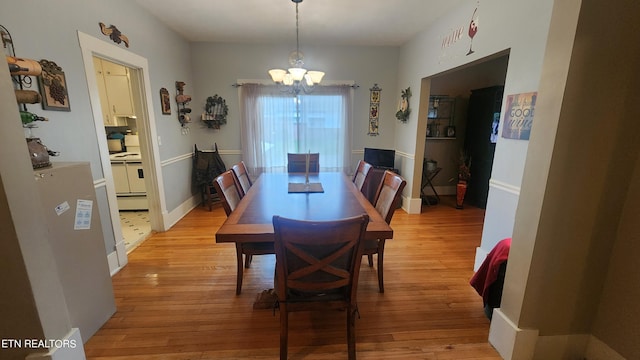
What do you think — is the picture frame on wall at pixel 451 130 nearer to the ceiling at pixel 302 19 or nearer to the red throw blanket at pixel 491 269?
the ceiling at pixel 302 19

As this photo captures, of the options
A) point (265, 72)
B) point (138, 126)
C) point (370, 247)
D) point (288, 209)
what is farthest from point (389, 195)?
point (265, 72)

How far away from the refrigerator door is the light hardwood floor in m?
0.19

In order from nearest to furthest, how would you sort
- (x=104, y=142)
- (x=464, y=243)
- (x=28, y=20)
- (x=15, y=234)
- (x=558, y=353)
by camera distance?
(x=15, y=234)
(x=558, y=353)
(x=28, y=20)
(x=104, y=142)
(x=464, y=243)

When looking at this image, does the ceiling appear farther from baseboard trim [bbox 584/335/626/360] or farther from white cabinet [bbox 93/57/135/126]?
baseboard trim [bbox 584/335/626/360]

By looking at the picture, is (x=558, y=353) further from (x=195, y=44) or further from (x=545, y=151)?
(x=195, y=44)

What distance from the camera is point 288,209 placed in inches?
A: 70.3

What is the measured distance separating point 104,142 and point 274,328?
2.16m

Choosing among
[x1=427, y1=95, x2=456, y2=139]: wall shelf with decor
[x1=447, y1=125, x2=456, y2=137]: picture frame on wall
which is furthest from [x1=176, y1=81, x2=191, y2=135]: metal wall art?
[x1=447, y1=125, x2=456, y2=137]: picture frame on wall

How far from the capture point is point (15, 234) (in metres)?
1.07

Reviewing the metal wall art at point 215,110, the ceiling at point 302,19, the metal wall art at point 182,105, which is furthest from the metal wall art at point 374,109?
the metal wall art at point 182,105

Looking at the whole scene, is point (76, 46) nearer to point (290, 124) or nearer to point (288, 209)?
point (288, 209)

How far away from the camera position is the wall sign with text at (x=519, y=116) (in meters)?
1.76

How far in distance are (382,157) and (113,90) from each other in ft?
13.6

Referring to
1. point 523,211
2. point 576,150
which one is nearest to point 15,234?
point 523,211
